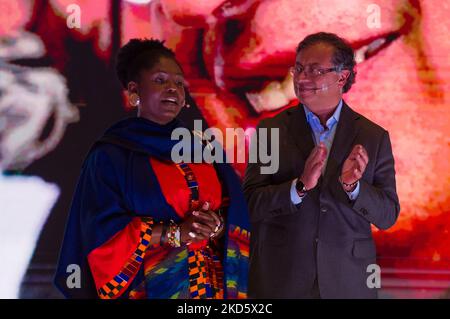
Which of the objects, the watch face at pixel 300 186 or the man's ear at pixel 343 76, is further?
the man's ear at pixel 343 76

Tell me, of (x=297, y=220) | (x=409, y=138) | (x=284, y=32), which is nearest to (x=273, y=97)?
(x=284, y=32)

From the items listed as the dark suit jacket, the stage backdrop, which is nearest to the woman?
the dark suit jacket

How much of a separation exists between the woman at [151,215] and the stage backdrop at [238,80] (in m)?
1.36

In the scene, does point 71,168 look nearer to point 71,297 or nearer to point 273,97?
point 273,97

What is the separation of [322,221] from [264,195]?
0.25 m

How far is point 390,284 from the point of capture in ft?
12.7

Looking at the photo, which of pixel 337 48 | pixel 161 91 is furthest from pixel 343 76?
pixel 161 91

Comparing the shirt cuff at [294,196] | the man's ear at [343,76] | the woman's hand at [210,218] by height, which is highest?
the man's ear at [343,76]

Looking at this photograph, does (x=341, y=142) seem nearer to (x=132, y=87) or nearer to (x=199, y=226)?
(x=199, y=226)

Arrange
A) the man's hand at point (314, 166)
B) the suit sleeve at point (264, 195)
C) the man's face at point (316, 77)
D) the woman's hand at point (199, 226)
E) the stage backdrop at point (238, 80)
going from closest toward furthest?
the woman's hand at point (199, 226)
the man's hand at point (314, 166)
the suit sleeve at point (264, 195)
the man's face at point (316, 77)
the stage backdrop at point (238, 80)

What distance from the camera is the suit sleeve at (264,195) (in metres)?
2.47

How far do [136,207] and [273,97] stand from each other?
5.85 ft

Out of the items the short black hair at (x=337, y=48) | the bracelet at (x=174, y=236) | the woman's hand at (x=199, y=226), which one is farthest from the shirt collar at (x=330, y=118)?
the bracelet at (x=174, y=236)

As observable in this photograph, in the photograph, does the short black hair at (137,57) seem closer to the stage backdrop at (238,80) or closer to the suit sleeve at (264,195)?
the suit sleeve at (264,195)
